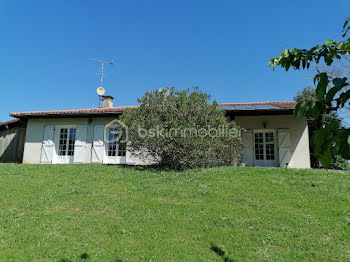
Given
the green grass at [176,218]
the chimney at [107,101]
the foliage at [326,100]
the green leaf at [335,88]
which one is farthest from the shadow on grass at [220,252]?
the chimney at [107,101]

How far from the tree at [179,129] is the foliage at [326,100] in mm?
7507

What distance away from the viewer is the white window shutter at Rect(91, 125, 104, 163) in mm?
13182

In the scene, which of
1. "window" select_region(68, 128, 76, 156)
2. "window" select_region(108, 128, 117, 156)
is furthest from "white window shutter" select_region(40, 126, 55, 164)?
"window" select_region(108, 128, 117, 156)

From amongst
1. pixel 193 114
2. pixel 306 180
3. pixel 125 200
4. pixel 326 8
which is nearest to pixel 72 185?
pixel 125 200

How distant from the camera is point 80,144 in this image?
44.2 feet

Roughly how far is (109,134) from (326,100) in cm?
1316

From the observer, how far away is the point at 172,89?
33.1ft

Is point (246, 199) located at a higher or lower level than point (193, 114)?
lower

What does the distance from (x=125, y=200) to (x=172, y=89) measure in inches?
214

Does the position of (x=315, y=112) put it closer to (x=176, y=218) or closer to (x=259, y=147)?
(x=176, y=218)

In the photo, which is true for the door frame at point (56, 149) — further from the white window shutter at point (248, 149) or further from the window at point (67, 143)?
the white window shutter at point (248, 149)

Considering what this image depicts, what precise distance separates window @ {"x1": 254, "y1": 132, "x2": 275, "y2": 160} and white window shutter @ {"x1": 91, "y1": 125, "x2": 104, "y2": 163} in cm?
832

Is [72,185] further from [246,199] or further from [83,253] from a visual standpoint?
[246,199]

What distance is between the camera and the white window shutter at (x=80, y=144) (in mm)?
13391
